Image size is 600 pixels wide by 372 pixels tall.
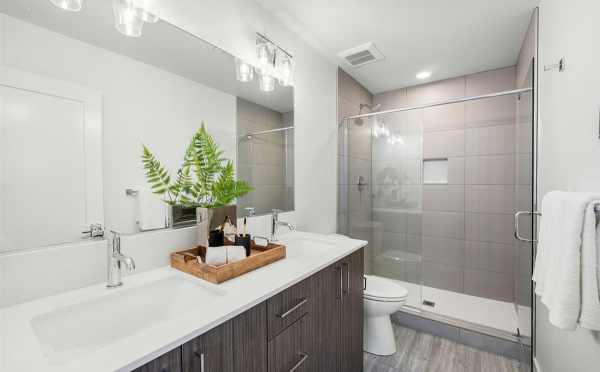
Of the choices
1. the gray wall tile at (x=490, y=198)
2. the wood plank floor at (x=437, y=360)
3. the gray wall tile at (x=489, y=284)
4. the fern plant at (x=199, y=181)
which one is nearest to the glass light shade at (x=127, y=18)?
the fern plant at (x=199, y=181)

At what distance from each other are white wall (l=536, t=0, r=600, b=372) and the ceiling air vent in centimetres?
105

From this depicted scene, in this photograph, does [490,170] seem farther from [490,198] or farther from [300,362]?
[300,362]

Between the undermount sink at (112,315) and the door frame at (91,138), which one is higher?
the door frame at (91,138)

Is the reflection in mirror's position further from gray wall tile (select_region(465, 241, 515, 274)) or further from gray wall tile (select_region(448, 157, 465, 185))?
gray wall tile (select_region(465, 241, 515, 274))

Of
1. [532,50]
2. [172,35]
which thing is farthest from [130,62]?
[532,50]

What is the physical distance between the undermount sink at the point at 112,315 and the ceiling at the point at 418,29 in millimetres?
1731

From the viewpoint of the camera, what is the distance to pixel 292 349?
102 cm

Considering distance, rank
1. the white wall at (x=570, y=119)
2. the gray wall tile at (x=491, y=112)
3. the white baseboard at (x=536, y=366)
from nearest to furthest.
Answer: the white wall at (x=570, y=119) → the white baseboard at (x=536, y=366) → the gray wall tile at (x=491, y=112)

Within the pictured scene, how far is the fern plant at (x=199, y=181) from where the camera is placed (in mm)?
1173

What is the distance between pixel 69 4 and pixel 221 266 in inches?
41.9

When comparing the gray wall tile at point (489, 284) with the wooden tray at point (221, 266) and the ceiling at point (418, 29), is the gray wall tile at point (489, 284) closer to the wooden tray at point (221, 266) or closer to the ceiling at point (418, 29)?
the ceiling at point (418, 29)

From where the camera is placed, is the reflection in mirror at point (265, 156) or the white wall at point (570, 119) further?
the reflection in mirror at point (265, 156)

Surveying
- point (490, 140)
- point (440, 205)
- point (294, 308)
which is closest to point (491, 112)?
point (490, 140)

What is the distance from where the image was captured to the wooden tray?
992mm
